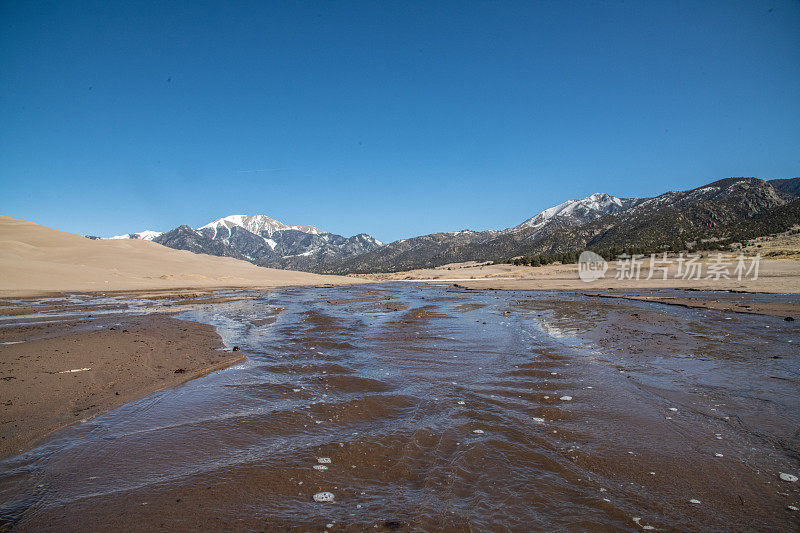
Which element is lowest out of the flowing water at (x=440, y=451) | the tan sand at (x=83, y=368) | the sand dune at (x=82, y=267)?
the flowing water at (x=440, y=451)

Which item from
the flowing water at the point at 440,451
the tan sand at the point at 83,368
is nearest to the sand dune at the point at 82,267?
the tan sand at the point at 83,368

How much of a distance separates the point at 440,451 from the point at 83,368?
851 cm

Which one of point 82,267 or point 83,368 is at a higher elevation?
point 82,267

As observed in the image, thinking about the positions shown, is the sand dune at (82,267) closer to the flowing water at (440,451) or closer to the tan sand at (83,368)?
the tan sand at (83,368)

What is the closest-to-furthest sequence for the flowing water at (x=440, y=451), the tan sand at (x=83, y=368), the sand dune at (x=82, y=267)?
the flowing water at (x=440, y=451) < the tan sand at (x=83, y=368) < the sand dune at (x=82, y=267)

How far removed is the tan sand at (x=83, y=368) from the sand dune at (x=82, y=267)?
27.1m

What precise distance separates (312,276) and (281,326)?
6464 cm

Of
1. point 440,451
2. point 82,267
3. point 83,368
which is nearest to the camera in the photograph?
point 440,451

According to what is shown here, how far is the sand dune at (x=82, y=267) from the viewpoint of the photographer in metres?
33.3

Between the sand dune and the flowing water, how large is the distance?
36.4 metres

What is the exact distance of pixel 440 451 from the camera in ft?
14.6

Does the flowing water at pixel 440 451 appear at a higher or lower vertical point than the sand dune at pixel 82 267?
lower

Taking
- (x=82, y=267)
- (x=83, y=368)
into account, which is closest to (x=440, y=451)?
(x=83, y=368)

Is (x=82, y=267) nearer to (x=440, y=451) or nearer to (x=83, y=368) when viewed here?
(x=83, y=368)
